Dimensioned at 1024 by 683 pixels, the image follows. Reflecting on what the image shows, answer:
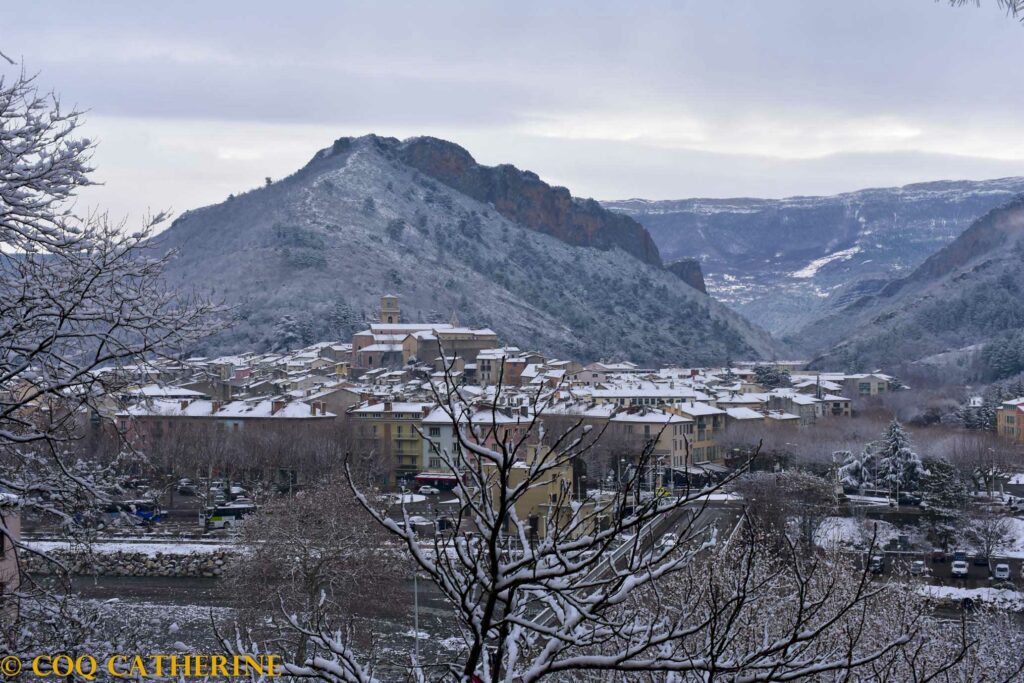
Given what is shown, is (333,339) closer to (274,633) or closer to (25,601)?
(274,633)

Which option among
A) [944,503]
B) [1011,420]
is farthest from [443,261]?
[944,503]

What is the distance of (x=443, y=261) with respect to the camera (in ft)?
354

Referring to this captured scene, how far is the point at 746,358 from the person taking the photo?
11631 cm

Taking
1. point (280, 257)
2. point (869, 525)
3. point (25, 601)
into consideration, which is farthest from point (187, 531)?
point (280, 257)

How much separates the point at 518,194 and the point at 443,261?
3258cm

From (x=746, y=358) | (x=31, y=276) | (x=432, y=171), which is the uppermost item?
(x=432, y=171)

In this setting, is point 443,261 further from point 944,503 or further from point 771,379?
point 944,503

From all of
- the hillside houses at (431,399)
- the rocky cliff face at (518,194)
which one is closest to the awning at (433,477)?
the hillside houses at (431,399)

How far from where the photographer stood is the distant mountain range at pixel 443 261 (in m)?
90.1

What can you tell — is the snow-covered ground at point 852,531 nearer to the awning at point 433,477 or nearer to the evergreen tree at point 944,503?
the evergreen tree at point 944,503

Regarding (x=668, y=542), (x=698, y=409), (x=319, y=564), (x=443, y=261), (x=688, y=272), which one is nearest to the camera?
(x=668, y=542)

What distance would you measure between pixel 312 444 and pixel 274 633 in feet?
66.1

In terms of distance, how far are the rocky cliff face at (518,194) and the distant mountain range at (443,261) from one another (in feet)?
0.55

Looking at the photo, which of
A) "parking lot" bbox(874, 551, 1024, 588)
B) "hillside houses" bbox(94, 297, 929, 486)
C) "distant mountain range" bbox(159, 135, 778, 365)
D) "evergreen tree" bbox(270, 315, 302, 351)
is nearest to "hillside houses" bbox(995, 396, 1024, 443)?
"hillside houses" bbox(94, 297, 929, 486)
